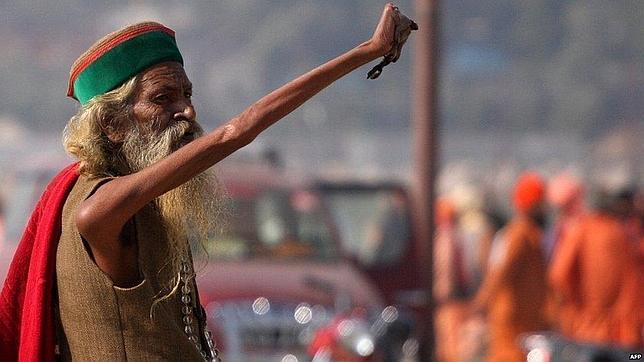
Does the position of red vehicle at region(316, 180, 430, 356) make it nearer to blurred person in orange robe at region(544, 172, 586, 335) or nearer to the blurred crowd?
the blurred crowd

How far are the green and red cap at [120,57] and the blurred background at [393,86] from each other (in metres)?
9.86

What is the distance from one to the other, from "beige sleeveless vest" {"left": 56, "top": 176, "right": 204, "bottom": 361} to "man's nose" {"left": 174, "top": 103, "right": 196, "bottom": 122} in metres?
0.18

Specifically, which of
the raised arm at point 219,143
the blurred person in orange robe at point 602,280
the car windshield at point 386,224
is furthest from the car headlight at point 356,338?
the raised arm at point 219,143

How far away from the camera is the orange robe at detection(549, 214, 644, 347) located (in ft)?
31.7

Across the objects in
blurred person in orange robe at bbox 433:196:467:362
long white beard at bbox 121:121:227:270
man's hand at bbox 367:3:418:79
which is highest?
man's hand at bbox 367:3:418:79

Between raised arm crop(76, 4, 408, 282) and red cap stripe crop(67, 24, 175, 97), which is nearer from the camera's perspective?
raised arm crop(76, 4, 408, 282)

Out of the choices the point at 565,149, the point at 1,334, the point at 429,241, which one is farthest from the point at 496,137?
the point at 1,334

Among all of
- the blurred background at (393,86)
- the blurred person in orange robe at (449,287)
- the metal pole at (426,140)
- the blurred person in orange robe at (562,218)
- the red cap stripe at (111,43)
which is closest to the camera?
the red cap stripe at (111,43)

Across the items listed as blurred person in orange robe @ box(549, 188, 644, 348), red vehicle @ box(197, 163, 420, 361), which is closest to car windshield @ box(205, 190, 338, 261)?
red vehicle @ box(197, 163, 420, 361)

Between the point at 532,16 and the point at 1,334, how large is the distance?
13.1m

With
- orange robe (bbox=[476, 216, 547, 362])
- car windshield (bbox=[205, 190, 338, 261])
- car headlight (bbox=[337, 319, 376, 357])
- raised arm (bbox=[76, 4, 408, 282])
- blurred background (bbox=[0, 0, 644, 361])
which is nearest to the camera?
raised arm (bbox=[76, 4, 408, 282])

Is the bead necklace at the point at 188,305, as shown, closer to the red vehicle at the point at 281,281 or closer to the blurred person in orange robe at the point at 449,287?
the red vehicle at the point at 281,281

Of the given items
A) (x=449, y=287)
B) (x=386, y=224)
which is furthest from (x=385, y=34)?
(x=449, y=287)

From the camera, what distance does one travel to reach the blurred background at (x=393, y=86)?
14.2m
